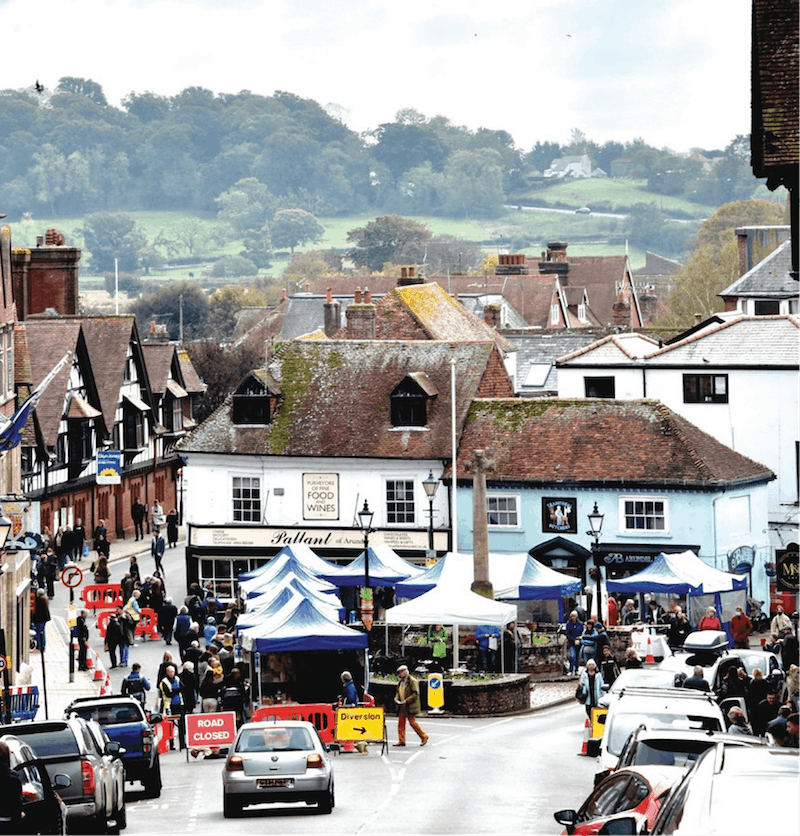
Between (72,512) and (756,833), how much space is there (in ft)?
197

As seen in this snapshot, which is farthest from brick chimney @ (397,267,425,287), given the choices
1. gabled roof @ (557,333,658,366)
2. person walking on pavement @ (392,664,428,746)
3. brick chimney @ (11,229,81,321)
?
person walking on pavement @ (392,664,428,746)

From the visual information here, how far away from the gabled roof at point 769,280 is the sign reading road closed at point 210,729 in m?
57.0

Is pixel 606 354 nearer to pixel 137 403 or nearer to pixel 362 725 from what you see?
pixel 137 403

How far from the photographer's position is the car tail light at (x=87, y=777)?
73.0 ft

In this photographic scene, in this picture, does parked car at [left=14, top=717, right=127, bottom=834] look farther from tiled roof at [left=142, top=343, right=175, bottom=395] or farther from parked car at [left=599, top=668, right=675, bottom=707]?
tiled roof at [left=142, top=343, right=175, bottom=395]

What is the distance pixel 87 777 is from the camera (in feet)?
73.3

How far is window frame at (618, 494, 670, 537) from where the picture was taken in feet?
174

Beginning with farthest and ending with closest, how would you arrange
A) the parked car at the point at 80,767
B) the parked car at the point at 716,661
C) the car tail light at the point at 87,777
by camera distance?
the parked car at the point at 716,661 → the car tail light at the point at 87,777 → the parked car at the point at 80,767

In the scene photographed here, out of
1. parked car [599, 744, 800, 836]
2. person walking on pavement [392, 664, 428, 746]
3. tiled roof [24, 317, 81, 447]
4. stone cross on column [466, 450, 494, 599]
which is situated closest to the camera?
parked car [599, 744, 800, 836]

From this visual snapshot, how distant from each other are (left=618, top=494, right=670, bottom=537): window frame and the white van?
28.1 meters

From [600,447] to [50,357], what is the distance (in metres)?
22.5

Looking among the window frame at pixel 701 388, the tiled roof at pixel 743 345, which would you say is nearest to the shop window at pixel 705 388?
the window frame at pixel 701 388

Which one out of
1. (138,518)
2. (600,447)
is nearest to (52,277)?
(138,518)

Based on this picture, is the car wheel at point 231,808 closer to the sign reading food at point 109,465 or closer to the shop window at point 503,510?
the shop window at point 503,510
